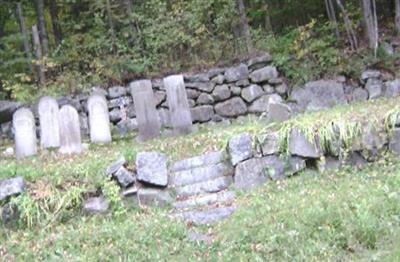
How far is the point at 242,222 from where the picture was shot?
540cm

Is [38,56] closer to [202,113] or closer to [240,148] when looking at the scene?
[202,113]

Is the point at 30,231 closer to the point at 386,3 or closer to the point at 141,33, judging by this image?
the point at 141,33

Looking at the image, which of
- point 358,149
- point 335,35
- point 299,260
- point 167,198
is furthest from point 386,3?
point 299,260

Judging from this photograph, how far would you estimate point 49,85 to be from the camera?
39.9 feet

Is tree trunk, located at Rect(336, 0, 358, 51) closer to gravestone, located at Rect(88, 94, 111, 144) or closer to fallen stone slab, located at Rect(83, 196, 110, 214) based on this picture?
gravestone, located at Rect(88, 94, 111, 144)

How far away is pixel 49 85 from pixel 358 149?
7688 mm

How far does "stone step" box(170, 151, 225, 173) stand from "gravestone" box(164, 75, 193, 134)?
200cm

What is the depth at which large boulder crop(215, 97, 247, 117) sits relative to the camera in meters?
11.3

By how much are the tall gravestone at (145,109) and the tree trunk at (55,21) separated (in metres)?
5.65

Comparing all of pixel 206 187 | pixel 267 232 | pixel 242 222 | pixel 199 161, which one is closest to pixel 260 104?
pixel 199 161

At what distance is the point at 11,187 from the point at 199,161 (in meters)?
2.32

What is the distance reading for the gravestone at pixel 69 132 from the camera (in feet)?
27.9

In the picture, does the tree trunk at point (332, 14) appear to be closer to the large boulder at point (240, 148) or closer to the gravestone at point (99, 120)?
the gravestone at point (99, 120)

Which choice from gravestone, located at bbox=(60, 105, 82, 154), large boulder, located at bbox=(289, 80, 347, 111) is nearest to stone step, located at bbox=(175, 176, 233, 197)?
gravestone, located at bbox=(60, 105, 82, 154)
